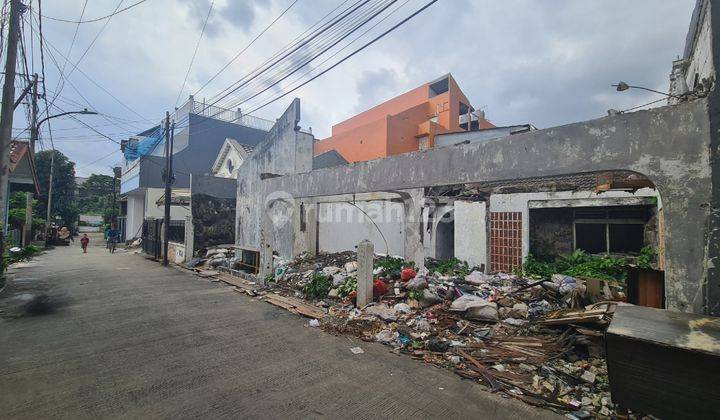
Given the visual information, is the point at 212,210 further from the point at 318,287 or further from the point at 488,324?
the point at 488,324

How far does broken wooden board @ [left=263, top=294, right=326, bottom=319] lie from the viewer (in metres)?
6.68

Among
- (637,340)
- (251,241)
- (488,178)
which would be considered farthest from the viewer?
(251,241)

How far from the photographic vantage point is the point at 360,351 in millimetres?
4883

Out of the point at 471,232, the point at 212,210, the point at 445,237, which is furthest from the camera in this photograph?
the point at 212,210

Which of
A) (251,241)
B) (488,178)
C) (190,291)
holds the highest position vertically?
(488,178)

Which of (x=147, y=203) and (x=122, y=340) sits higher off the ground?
(x=147, y=203)

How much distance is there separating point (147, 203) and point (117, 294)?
16907mm

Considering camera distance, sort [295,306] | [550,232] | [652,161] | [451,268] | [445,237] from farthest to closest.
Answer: [445,237] < [550,232] < [451,268] < [295,306] < [652,161]

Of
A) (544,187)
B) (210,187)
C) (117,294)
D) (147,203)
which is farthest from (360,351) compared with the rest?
(147,203)

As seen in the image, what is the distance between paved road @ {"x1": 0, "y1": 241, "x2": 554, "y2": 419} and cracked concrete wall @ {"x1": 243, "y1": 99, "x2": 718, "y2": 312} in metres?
2.55

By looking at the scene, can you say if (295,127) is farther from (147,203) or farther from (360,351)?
(147,203)

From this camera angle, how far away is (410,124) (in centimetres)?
2380

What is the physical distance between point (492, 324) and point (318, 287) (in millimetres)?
4225

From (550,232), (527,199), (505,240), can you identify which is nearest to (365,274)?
(505,240)
